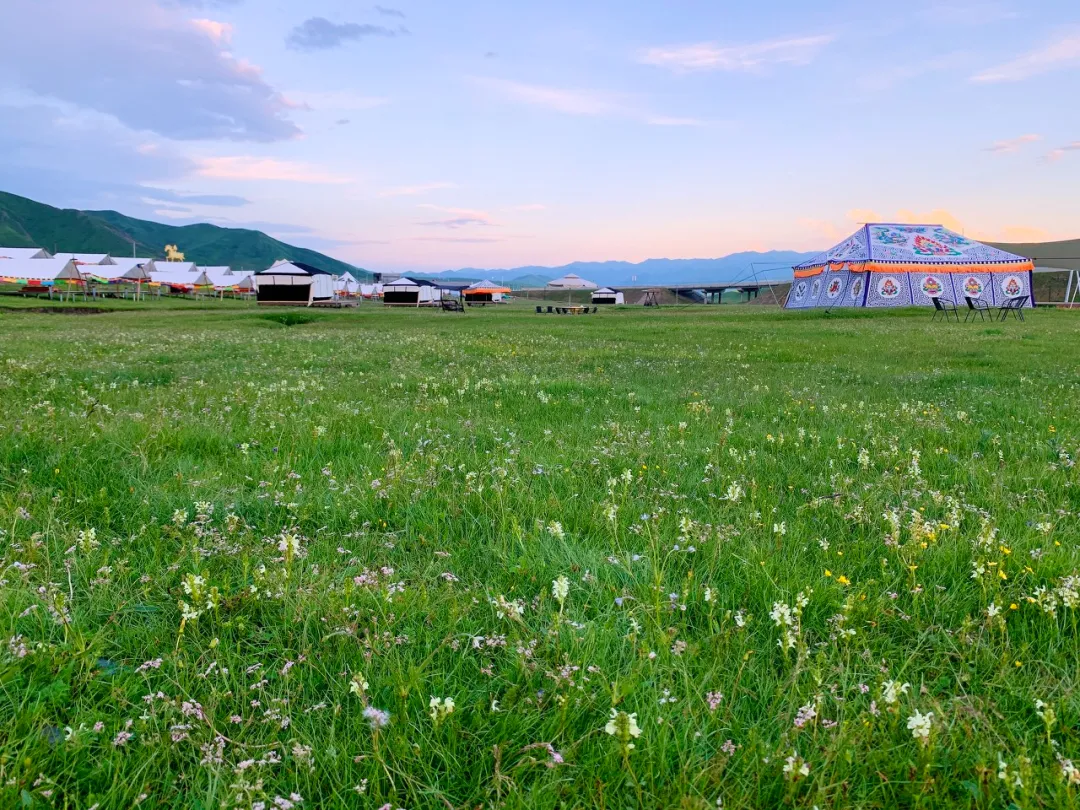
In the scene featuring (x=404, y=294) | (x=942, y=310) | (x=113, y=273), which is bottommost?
(x=942, y=310)

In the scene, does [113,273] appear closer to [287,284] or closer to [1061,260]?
[287,284]

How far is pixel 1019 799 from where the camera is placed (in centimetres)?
196

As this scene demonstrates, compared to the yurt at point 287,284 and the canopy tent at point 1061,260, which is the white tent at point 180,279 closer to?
the yurt at point 287,284

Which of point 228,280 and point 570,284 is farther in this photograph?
point 570,284

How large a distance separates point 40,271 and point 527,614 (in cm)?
10440

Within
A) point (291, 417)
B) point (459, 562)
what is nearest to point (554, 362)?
point (291, 417)

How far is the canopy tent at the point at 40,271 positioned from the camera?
79.8 meters

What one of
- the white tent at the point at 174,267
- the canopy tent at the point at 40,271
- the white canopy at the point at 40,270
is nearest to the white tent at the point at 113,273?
the canopy tent at the point at 40,271

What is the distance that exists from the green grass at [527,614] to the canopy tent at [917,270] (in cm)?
5576

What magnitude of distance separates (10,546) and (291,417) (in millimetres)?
3801

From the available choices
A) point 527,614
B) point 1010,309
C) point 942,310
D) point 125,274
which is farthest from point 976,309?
A: point 125,274

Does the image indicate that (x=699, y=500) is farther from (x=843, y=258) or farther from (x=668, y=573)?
(x=843, y=258)

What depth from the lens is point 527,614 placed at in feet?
10.1

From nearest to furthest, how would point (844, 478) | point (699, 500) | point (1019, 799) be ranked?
1. point (1019, 799)
2. point (699, 500)
3. point (844, 478)
